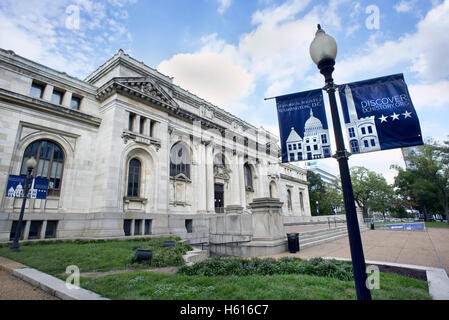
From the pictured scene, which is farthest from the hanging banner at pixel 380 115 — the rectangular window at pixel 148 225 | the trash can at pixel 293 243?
the rectangular window at pixel 148 225

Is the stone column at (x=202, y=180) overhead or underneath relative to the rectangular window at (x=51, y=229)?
overhead

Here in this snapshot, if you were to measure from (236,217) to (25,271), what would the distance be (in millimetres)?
11212

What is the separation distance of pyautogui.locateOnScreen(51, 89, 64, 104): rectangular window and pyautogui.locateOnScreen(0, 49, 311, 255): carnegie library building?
95 mm

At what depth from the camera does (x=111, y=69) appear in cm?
2359

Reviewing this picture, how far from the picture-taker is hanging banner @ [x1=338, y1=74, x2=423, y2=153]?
17.4 feet

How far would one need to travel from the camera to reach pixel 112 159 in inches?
771

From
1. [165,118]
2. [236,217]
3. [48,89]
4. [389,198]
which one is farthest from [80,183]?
[389,198]

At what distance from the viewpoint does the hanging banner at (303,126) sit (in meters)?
5.89

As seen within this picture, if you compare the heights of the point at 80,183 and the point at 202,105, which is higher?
the point at 202,105

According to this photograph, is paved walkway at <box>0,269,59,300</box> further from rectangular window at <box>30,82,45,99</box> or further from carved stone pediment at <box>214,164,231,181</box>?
carved stone pediment at <box>214,164,231,181</box>

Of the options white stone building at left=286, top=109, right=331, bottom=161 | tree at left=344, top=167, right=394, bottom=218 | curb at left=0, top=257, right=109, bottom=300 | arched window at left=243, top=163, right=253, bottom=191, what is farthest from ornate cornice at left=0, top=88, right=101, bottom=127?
tree at left=344, top=167, right=394, bottom=218

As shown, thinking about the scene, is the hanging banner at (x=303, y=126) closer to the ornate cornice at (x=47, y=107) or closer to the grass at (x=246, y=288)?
the grass at (x=246, y=288)

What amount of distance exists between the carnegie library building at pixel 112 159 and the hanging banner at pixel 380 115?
288 inches
